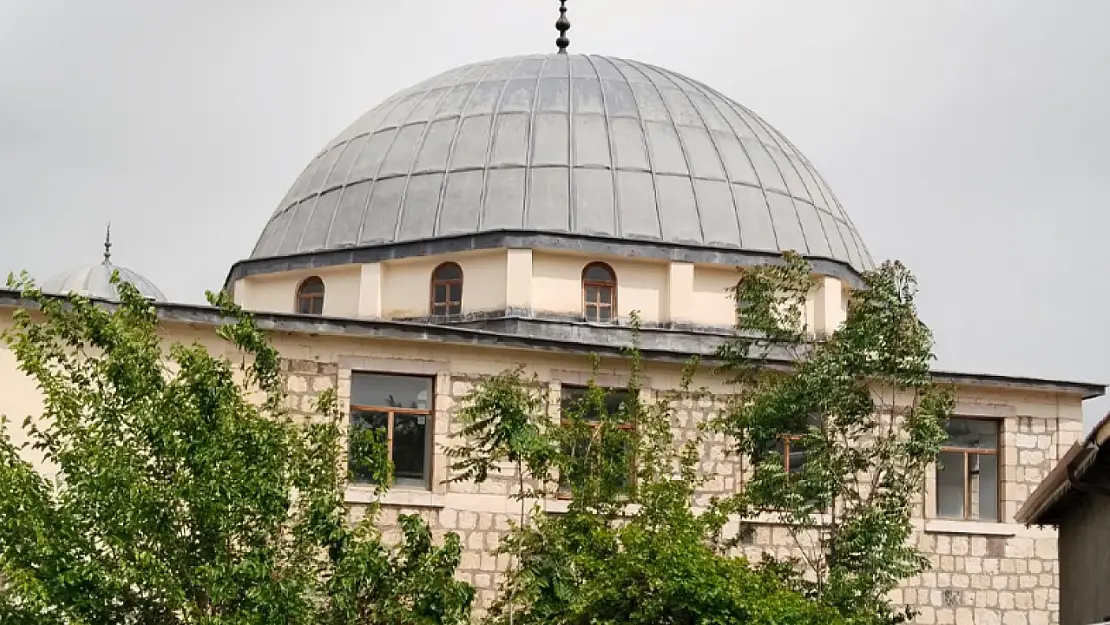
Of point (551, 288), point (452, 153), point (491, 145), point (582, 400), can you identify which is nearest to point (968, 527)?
point (582, 400)

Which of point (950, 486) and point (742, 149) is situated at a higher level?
point (742, 149)

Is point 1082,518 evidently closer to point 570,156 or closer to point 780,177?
point 570,156

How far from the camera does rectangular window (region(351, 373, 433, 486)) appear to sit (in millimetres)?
23172

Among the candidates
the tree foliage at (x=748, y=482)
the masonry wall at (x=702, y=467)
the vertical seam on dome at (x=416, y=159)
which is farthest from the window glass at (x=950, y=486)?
the vertical seam on dome at (x=416, y=159)

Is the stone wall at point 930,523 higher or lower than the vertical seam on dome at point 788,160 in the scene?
lower

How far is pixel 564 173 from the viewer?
30.9 m

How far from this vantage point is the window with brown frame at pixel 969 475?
2544cm

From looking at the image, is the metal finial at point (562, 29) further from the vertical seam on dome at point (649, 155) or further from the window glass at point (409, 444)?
the window glass at point (409, 444)

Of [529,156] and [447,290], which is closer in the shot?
[447,290]

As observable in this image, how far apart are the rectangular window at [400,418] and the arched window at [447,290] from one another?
563 cm

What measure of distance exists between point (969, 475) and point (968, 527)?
0.65 m

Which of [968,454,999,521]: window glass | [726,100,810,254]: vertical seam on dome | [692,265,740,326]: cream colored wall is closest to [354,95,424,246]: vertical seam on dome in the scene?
[692,265,740,326]: cream colored wall

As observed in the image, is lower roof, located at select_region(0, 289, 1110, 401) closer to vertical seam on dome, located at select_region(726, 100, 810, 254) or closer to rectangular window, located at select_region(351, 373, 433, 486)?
rectangular window, located at select_region(351, 373, 433, 486)

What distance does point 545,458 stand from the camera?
1972 centimetres
